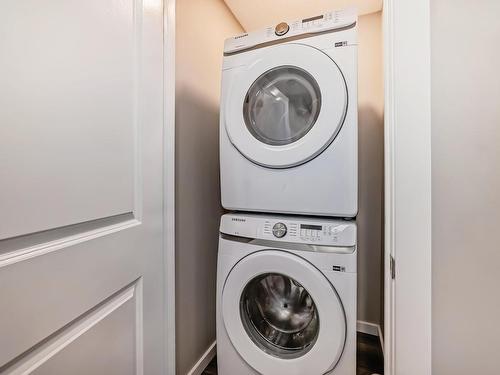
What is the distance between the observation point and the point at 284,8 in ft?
5.42

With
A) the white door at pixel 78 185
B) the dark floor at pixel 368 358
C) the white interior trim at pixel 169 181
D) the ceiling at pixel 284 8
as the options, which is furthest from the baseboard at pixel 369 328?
the ceiling at pixel 284 8

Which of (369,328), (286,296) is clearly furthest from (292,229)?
(369,328)

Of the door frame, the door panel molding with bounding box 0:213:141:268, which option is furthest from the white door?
the door frame

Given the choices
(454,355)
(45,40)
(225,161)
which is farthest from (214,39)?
(454,355)

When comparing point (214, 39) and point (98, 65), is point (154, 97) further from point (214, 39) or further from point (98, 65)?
point (214, 39)

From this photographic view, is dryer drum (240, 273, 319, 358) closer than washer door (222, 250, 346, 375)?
No

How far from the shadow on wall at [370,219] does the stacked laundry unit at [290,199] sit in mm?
786

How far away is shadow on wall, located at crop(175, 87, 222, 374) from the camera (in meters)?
1.18

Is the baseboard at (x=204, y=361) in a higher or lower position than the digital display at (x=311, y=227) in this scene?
lower

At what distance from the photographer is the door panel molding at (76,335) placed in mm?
494

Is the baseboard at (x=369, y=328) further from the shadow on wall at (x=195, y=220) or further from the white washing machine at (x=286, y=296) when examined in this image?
the shadow on wall at (x=195, y=220)

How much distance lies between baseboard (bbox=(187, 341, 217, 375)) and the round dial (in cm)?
88

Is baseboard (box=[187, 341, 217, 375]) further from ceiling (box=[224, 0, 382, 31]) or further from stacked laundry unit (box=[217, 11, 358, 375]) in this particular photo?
ceiling (box=[224, 0, 382, 31])

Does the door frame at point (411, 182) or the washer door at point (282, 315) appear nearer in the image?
the door frame at point (411, 182)
